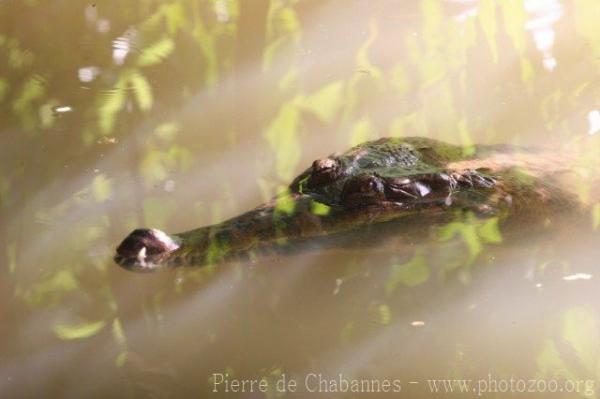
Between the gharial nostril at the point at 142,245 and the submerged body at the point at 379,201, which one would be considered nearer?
the gharial nostril at the point at 142,245

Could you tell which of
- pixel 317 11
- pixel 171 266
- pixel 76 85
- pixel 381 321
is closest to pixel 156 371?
pixel 171 266

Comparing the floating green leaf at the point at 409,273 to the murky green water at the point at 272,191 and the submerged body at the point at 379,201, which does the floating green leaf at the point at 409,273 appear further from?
the submerged body at the point at 379,201

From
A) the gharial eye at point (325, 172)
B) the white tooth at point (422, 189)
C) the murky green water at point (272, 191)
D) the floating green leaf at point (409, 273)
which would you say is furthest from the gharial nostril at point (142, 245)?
the white tooth at point (422, 189)

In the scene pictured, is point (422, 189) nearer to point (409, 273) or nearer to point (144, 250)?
point (409, 273)

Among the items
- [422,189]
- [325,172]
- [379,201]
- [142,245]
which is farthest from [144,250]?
[422,189]

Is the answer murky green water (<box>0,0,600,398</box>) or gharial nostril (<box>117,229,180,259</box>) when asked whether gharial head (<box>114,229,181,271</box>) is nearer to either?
gharial nostril (<box>117,229,180,259</box>)

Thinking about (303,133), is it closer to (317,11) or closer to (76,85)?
(76,85)
